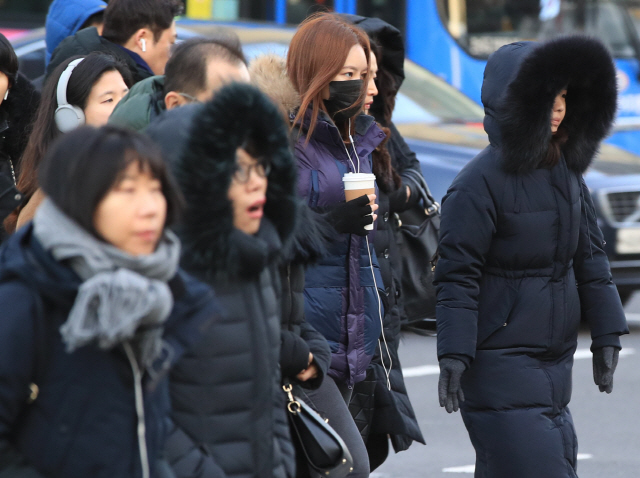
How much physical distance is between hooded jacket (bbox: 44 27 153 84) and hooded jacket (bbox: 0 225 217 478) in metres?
3.08

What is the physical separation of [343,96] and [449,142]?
472 cm

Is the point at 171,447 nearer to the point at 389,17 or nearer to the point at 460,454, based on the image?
the point at 460,454

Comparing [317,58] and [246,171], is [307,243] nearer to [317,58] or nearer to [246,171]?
[246,171]

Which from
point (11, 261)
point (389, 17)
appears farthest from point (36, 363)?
point (389, 17)

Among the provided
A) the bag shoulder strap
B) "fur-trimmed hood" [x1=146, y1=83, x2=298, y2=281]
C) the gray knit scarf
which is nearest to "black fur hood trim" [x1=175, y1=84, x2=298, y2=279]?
"fur-trimmed hood" [x1=146, y1=83, x2=298, y2=281]

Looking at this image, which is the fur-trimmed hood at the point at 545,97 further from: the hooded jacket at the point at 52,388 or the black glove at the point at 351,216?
the hooded jacket at the point at 52,388

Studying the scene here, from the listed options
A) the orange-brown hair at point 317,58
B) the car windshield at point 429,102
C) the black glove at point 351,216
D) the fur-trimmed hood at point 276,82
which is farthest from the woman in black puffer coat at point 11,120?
the car windshield at point 429,102

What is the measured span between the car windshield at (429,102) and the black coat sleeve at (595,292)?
5.16 metres

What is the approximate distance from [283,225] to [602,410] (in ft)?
15.2

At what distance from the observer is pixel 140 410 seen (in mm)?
2410

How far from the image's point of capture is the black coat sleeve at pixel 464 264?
4027mm

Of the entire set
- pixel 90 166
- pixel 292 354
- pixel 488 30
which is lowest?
pixel 488 30

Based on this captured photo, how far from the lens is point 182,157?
8.95ft

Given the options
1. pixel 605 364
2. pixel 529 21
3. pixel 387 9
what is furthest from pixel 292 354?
pixel 529 21
